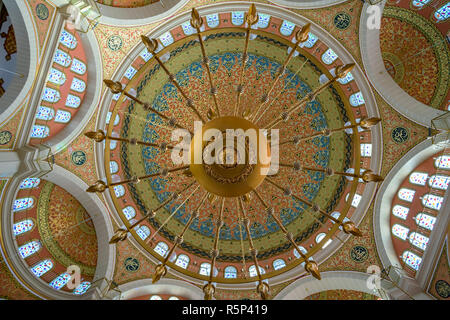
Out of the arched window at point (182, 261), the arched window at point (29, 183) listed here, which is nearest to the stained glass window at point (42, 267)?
the arched window at point (29, 183)

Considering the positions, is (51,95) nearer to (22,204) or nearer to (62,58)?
(62,58)

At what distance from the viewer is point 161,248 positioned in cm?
1105

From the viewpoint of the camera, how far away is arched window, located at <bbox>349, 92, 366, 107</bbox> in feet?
31.0

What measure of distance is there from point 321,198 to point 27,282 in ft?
34.0

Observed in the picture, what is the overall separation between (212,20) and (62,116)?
5.74 m

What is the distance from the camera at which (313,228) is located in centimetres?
1112

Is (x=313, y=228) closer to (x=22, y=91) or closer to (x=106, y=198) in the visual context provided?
→ (x=106, y=198)

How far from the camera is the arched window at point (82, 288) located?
952 cm

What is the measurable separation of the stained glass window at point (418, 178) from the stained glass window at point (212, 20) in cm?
791

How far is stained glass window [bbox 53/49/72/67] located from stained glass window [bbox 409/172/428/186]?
11.2 meters

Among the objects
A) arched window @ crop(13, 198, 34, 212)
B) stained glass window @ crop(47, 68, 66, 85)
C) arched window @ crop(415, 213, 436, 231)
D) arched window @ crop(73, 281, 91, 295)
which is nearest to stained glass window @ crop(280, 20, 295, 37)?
arched window @ crop(415, 213, 436, 231)

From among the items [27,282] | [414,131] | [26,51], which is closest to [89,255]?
[27,282]

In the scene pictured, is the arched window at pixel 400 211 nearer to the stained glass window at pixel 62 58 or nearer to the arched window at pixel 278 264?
the arched window at pixel 278 264

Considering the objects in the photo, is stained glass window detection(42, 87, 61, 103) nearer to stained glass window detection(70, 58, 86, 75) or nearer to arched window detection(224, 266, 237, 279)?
stained glass window detection(70, 58, 86, 75)
